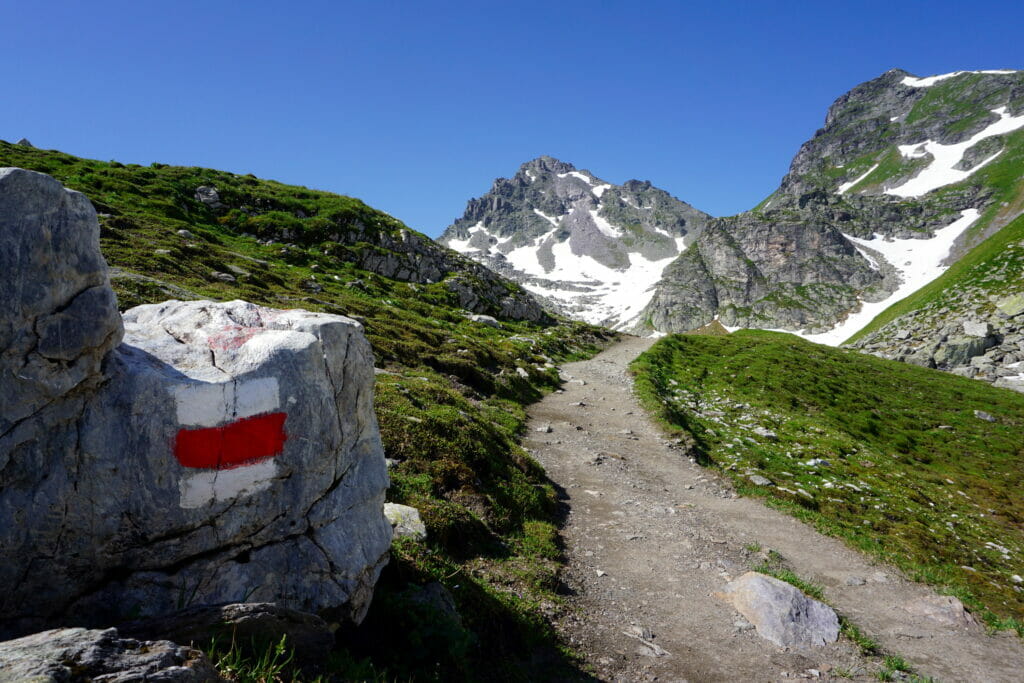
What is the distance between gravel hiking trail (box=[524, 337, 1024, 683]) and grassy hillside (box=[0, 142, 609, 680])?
50.8 inches

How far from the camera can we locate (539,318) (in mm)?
72375

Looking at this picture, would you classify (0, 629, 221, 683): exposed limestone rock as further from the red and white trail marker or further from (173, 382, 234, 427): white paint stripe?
(173, 382, 234, 427): white paint stripe

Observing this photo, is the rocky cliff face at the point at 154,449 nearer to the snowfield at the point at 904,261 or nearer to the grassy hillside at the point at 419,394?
the grassy hillside at the point at 419,394

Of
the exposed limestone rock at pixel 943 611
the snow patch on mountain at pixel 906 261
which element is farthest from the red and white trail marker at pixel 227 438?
the snow patch on mountain at pixel 906 261

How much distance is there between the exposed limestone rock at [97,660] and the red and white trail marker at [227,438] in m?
1.88

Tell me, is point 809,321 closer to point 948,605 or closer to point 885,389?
point 885,389

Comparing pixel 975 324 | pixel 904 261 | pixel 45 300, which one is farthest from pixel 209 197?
pixel 904 261

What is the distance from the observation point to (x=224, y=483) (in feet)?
18.4

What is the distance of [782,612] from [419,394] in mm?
13406

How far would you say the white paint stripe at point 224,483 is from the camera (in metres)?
5.42

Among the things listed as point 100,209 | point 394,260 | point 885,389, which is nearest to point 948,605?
point 885,389

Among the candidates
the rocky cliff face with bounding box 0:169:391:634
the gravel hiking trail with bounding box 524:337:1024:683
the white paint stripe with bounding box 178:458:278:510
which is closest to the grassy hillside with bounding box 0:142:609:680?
the gravel hiking trail with bounding box 524:337:1024:683

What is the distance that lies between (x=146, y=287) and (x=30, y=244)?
68.2 ft

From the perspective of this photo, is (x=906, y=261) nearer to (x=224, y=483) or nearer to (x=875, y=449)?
(x=875, y=449)
